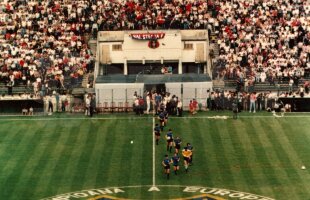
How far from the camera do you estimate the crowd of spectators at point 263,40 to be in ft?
249

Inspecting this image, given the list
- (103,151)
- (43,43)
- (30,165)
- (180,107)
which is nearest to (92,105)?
(180,107)

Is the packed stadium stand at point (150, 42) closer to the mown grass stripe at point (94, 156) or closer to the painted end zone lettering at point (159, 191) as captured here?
the mown grass stripe at point (94, 156)

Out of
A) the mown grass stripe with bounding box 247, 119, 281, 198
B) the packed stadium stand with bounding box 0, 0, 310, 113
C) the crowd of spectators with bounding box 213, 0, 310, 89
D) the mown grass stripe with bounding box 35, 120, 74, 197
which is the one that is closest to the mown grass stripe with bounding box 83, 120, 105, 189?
the mown grass stripe with bounding box 35, 120, 74, 197

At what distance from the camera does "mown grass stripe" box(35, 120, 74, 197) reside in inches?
2037

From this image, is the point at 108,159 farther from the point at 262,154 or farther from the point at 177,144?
the point at 262,154

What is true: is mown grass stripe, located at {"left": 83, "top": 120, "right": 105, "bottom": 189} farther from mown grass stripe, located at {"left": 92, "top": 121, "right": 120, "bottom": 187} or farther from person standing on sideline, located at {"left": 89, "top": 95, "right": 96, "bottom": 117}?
person standing on sideline, located at {"left": 89, "top": 95, "right": 96, "bottom": 117}

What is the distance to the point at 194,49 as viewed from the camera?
8144 centimetres

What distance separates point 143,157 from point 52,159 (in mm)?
5791

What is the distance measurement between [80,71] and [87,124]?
11405mm

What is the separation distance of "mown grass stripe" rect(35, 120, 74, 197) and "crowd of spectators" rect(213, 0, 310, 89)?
17.8 meters

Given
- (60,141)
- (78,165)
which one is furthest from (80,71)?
(78,165)

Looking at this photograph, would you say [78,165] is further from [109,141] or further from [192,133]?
[192,133]

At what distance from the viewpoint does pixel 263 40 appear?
79.7 m

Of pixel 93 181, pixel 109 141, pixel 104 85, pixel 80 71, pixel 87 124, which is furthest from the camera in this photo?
pixel 80 71
